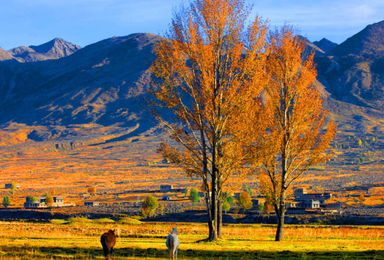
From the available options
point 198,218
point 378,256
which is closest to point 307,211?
point 198,218

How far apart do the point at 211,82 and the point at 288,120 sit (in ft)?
27.3

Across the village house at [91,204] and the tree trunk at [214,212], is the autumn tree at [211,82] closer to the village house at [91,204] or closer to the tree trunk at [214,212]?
the tree trunk at [214,212]

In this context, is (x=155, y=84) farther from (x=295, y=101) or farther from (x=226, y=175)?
(x=295, y=101)

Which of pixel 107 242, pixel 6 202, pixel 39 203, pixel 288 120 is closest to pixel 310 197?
pixel 39 203

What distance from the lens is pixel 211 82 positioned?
4041 centimetres

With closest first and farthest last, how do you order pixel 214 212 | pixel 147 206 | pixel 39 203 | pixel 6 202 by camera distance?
1. pixel 214 212
2. pixel 147 206
3. pixel 6 202
4. pixel 39 203

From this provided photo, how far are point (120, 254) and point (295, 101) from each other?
21.7m

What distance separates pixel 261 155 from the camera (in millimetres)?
41312

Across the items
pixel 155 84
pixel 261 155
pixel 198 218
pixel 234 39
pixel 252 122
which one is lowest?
pixel 198 218

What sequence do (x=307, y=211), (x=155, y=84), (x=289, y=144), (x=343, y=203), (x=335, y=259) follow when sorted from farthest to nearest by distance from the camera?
1. (x=343, y=203)
2. (x=307, y=211)
3. (x=289, y=144)
4. (x=155, y=84)
5. (x=335, y=259)

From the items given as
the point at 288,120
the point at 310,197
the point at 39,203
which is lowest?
the point at 39,203

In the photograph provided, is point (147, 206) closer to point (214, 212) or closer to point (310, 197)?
point (310, 197)

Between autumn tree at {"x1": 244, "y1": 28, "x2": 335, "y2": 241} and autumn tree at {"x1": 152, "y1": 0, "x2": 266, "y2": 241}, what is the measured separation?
108 inches

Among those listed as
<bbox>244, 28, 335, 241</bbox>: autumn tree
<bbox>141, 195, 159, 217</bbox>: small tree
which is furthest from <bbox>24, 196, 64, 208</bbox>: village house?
<bbox>244, 28, 335, 241</bbox>: autumn tree
